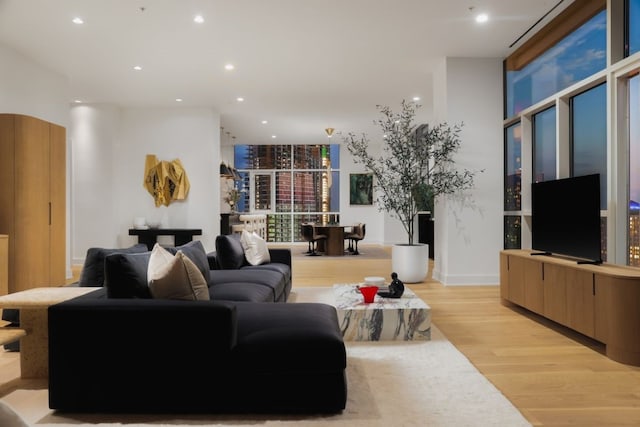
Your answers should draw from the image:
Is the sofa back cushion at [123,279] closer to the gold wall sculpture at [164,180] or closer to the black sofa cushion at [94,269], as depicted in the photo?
the black sofa cushion at [94,269]

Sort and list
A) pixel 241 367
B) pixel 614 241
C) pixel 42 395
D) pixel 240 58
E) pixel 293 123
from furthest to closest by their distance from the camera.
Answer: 1. pixel 293 123
2. pixel 240 58
3. pixel 614 241
4. pixel 42 395
5. pixel 241 367

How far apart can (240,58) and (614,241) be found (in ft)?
15.5

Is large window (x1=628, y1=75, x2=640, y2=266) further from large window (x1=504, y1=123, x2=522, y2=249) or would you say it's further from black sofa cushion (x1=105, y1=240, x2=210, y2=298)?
black sofa cushion (x1=105, y1=240, x2=210, y2=298)

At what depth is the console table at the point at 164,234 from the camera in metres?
8.39

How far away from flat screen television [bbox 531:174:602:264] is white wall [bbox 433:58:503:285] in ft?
5.15

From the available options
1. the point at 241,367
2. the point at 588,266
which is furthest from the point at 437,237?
the point at 241,367

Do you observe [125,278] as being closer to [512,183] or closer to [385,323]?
[385,323]

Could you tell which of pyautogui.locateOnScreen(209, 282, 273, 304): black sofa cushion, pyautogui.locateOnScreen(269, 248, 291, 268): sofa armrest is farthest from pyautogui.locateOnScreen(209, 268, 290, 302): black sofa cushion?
pyautogui.locateOnScreen(269, 248, 291, 268): sofa armrest

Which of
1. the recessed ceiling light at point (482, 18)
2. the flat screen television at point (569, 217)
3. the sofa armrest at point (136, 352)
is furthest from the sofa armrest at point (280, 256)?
the recessed ceiling light at point (482, 18)

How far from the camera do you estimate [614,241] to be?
397 cm

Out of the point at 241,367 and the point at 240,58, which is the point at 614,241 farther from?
the point at 240,58

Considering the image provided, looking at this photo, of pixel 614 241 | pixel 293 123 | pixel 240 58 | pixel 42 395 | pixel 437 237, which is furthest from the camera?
pixel 293 123

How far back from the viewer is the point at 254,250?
199 inches

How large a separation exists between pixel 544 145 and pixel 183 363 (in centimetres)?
495
